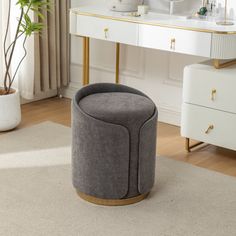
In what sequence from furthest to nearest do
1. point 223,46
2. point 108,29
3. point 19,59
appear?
point 19,59 < point 108,29 < point 223,46

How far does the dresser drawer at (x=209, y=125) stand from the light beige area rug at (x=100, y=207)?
0.73ft

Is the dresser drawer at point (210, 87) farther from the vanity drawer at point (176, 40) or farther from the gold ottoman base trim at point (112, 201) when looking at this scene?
the gold ottoman base trim at point (112, 201)

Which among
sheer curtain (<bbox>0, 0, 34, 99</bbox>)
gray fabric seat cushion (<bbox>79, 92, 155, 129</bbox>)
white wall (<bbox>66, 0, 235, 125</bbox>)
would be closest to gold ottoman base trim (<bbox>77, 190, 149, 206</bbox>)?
gray fabric seat cushion (<bbox>79, 92, 155, 129</bbox>)

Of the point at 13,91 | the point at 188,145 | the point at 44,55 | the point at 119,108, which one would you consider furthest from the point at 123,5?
the point at 119,108

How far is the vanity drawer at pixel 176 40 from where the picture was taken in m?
3.47

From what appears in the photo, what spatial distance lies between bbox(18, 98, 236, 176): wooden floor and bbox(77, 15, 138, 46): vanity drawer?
0.67 metres

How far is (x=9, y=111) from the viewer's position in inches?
157

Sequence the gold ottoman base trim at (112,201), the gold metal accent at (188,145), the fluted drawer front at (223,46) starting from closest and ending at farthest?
the gold ottoman base trim at (112,201) → the fluted drawer front at (223,46) → the gold metal accent at (188,145)

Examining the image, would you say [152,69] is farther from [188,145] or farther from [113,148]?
[113,148]

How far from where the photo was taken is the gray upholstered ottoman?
285 centimetres

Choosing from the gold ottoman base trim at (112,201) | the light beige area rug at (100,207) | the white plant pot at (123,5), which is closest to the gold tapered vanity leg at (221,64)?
the light beige area rug at (100,207)

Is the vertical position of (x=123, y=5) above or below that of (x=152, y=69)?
above

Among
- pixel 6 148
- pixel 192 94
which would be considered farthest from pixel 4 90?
pixel 192 94

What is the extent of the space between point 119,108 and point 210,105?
0.87m
